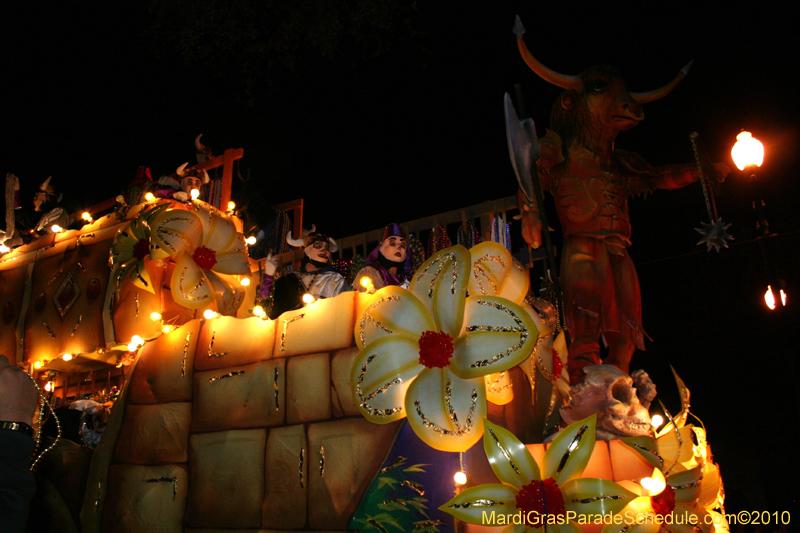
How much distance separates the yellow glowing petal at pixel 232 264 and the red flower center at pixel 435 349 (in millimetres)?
1924

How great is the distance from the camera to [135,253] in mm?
3779

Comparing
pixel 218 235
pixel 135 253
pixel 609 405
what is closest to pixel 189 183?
pixel 135 253

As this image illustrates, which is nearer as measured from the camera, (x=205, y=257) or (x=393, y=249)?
(x=393, y=249)

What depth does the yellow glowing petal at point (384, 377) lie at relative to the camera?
2230mm

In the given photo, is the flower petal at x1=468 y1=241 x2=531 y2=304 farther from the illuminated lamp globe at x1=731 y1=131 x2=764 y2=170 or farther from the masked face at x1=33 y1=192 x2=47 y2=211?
the masked face at x1=33 y1=192 x2=47 y2=211

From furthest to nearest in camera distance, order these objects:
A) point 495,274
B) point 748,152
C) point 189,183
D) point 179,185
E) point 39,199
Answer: point 39,199
point 189,183
point 179,185
point 748,152
point 495,274

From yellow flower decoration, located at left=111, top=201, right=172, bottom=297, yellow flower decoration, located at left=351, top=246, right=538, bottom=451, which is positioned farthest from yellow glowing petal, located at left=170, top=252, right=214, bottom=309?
yellow flower decoration, located at left=351, top=246, right=538, bottom=451

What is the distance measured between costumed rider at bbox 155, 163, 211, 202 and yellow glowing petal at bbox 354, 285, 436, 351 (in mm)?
2622

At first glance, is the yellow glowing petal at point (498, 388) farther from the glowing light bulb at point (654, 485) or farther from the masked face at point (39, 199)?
the masked face at point (39, 199)

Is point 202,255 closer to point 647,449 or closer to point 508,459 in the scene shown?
point 508,459

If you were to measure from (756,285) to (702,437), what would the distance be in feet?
A: 11.7

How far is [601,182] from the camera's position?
4.05 metres

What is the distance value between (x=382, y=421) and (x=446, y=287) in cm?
59

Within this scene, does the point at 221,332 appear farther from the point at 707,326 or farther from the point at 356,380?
the point at 707,326
